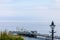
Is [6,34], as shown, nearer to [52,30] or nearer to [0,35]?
[0,35]

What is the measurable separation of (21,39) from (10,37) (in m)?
0.44

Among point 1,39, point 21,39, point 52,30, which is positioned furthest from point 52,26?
point 1,39

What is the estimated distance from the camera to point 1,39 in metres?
9.02

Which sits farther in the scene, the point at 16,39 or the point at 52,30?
the point at 52,30

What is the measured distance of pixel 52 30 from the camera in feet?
39.5

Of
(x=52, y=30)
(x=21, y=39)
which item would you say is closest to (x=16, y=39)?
(x=21, y=39)

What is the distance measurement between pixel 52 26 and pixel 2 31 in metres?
3.30

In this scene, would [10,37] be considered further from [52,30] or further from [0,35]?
[52,30]

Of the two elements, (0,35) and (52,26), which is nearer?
(0,35)

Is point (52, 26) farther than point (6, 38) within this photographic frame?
Yes

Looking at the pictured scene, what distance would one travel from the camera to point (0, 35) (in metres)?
9.21

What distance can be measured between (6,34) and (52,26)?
3.29 meters

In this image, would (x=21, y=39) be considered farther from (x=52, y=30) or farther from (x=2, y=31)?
(x=52, y=30)

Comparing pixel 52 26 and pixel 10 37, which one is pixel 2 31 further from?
pixel 52 26
